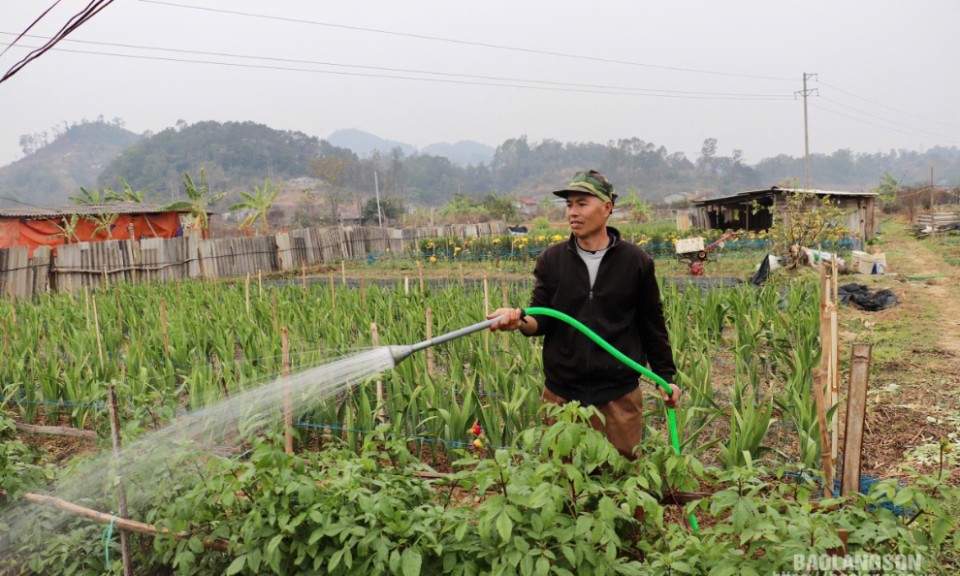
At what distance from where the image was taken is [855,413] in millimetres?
2043

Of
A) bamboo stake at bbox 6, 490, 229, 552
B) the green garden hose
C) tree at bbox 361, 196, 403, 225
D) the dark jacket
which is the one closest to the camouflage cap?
the dark jacket

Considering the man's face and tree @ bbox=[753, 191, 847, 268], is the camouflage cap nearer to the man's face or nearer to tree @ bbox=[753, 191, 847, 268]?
the man's face

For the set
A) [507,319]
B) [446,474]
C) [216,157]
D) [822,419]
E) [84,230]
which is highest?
[216,157]

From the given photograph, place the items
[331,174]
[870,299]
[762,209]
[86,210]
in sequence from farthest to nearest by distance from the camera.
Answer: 1. [331,174]
2. [86,210]
3. [762,209]
4. [870,299]

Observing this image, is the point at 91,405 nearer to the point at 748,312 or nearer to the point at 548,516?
the point at 548,516

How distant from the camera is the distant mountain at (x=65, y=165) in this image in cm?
8981

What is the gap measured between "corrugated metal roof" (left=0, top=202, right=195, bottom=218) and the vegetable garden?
15720 mm

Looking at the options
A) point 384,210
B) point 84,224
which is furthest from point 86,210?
point 384,210

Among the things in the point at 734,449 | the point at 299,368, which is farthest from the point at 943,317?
the point at 299,368

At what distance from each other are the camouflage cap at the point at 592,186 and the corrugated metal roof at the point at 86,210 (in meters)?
20.5

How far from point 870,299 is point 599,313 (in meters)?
7.76

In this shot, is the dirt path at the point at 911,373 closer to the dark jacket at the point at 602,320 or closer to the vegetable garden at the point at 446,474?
the vegetable garden at the point at 446,474

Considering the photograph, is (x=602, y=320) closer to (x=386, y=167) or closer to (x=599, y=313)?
(x=599, y=313)

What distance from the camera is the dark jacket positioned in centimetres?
245
